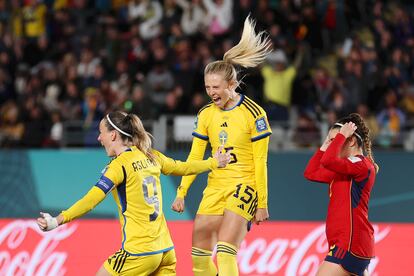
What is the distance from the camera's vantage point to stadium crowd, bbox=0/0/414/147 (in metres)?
15.4

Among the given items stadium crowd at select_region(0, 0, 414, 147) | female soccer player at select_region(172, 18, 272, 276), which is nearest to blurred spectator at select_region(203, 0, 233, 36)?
stadium crowd at select_region(0, 0, 414, 147)

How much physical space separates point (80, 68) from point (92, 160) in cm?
286

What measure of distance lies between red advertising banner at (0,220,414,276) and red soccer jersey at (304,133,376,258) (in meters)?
2.90

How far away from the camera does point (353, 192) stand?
308 inches

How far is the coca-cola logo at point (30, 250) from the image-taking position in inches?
421

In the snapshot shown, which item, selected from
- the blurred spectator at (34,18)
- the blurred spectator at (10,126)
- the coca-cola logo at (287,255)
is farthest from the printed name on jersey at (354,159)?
the blurred spectator at (34,18)

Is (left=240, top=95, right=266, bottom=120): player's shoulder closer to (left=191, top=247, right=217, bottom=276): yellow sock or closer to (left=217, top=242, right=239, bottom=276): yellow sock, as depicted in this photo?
(left=217, top=242, right=239, bottom=276): yellow sock

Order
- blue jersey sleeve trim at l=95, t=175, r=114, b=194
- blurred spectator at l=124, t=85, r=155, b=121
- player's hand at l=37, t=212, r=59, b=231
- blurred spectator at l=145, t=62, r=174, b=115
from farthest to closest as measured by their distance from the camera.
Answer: blurred spectator at l=145, t=62, r=174, b=115, blurred spectator at l=124, t=85, r=155, b=121, blue jersey sleeve trim at l=95, t=175, r=114, b=194, player's hand at l=37, t=212, r=59, b=231

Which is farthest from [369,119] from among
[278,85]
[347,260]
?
[347,260]

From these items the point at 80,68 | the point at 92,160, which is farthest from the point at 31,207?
the point at 80,68

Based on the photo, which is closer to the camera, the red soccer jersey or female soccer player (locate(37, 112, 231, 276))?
female soccer player (locate(37, 112, 231, 276))

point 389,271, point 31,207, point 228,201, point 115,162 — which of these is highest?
point 115,162

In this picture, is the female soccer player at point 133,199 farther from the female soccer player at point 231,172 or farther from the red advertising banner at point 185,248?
the red advertising banner at point 185,248

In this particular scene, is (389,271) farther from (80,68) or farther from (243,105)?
(80,68)
